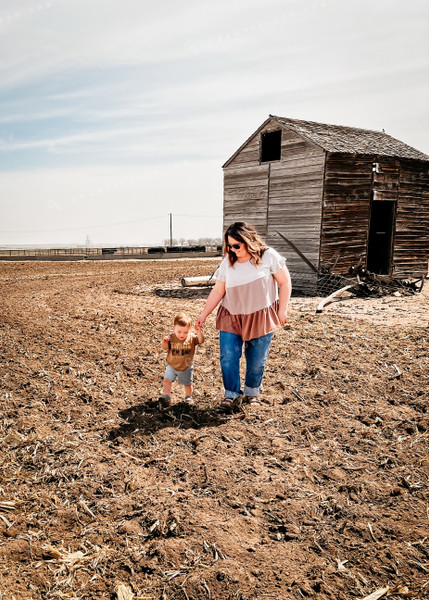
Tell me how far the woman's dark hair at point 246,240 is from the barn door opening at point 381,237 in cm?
1363

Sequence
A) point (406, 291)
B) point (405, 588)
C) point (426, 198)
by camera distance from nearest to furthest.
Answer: point (405, 588) → point (406, 291) → point (426, 198)

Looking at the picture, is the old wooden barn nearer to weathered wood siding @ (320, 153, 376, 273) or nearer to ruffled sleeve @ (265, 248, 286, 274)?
weathered wood siding @ (320, 153, 376, 273)

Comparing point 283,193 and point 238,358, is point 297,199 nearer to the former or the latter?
point 283,193

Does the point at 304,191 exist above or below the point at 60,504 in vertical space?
above

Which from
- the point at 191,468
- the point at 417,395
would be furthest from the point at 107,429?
the point at 417,395

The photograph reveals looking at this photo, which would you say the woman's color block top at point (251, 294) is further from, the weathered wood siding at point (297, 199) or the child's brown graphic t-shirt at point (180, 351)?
the weathered wood siding at point (297, 199)

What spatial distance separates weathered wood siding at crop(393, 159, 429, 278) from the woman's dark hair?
1396 centimetres

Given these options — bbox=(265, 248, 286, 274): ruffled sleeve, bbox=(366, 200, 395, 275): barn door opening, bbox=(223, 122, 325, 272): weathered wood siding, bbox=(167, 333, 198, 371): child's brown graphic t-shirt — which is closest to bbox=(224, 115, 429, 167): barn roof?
bbox=(223, 122, 325, 272): weathered wood siding

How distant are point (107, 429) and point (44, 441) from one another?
1.86 feet

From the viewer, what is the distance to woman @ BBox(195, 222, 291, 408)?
171 inches

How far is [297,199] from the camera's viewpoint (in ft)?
49.3

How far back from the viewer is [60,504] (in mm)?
3012

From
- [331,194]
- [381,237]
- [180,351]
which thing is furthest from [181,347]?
[381,237]

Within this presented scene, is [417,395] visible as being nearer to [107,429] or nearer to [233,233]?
[233,233]
